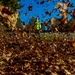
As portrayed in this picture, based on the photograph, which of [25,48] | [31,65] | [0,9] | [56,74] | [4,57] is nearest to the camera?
[56,74]

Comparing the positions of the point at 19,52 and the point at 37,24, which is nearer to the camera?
the point at 19,52

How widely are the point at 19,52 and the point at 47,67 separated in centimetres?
280

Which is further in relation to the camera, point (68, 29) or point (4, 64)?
point (68, 29)

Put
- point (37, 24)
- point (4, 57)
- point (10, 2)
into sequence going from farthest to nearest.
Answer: point (10, 2), point (37, 24), point (4, 57)

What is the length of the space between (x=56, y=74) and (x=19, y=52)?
131 inches

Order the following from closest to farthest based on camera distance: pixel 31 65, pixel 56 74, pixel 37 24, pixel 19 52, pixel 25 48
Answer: pixel 56 74
pixel 31 65
pixel 19 52
pixel 25 48
pixel 37 24

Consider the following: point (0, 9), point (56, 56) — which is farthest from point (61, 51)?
point (0, 9)

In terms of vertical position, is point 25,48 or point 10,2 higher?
point 10,2

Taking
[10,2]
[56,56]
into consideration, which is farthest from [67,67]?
[10,2]

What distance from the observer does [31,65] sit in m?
9.67

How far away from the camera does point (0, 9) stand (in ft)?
56.6

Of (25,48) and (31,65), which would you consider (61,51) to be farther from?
(31,65)

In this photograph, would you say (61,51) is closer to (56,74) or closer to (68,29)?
(56,74)

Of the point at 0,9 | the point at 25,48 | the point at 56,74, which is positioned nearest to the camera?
the point at 56,74
